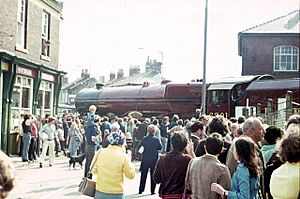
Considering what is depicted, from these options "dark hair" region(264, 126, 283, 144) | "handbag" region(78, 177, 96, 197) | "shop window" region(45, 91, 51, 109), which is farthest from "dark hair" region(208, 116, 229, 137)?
"shop window" region(45, 91, 51, 109)

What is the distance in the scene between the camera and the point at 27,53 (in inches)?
821

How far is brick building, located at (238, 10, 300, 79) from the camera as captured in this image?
40438 millimetres

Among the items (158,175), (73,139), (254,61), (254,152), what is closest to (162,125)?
(73,139)

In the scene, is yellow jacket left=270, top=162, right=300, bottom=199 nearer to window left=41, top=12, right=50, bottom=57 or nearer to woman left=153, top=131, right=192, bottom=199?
woman left=153, top=131, right=192, bottom=199

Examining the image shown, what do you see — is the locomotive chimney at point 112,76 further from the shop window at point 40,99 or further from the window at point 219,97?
the shop window at point 40,99

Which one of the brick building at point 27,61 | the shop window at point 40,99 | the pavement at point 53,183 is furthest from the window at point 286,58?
the pavement at point 53,183

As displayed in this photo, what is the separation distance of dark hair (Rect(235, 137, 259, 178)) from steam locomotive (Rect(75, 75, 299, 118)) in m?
17.6

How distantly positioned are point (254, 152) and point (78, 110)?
32680 millimetres

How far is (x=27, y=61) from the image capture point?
A: 20250 mm

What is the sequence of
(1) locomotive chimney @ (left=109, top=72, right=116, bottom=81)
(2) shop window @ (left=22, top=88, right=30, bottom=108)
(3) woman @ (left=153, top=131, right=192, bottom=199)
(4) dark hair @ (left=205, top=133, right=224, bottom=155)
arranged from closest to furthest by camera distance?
(4) dark hair @ (left=205, top=133, right=224, bottom=155) → (3) woman @ (left=153, top=131, right=192, bottom=199) → (2) shop window @ (left=22, top=88, right=30, bottom=108) → (1) locomotive chimney @ (left=109, top=72, right=116, bottom=81)

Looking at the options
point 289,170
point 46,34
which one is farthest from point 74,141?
point 289,170

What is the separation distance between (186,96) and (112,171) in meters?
22.7

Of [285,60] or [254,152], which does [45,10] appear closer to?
[254,152]

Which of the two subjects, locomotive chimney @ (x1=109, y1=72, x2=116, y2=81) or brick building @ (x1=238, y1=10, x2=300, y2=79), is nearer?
brick building @ (x1=238, y1=10, x2=300, y2=79)
